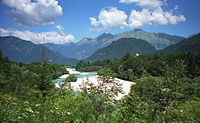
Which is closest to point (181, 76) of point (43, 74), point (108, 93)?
point (108, 93)

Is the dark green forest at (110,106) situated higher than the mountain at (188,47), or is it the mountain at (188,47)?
the mountain at (188,47)

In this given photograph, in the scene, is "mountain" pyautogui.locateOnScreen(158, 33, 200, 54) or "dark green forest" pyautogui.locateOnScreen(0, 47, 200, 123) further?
"mountain" pyautogui.locateOnScreen(158, 33, 200, 54)

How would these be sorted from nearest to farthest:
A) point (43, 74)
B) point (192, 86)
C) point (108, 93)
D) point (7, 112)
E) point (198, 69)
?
point (7, 112)
point (108, 93)
point (43, 74)
point (192, 86)
point (198, 69)

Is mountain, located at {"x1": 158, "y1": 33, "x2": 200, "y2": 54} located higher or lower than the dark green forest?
higher

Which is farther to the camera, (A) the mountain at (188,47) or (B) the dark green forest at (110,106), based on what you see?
(A) the mountain at (188,47)

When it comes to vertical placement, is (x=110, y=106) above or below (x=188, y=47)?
below

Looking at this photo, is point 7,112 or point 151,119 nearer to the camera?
point 7,112

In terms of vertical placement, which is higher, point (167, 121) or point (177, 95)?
point (177, 95)

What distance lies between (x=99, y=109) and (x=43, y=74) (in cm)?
757

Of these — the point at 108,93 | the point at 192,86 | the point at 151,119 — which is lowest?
the point at 192,86

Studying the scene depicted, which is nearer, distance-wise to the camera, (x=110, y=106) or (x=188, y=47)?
(x=110, y=106)

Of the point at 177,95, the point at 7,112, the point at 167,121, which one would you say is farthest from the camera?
the point at 177,95

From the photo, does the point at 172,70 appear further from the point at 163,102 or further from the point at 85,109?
the point at 85,109

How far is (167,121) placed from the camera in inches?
129
